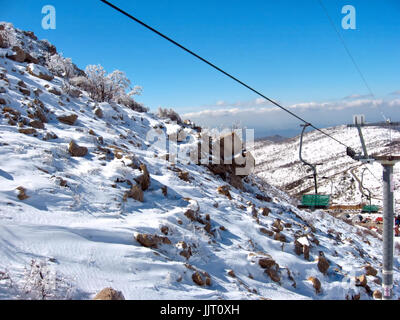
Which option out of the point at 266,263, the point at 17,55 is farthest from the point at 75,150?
the point at 17,55

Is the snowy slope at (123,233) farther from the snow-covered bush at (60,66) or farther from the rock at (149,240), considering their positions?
the snow-covered bush at (60,66)

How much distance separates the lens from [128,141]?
13211 millimetres

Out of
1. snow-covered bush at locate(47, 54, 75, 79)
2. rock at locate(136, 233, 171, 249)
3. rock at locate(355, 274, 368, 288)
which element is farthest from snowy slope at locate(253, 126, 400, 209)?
snow-covered bush at locate(47, 54, 75, 79)

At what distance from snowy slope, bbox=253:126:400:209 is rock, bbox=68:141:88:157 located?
65.8ft

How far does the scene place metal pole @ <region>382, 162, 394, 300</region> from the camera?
6.25m

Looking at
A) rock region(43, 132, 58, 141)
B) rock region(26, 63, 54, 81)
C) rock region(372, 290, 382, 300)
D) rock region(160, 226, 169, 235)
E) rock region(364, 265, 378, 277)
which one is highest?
rock region(26, 63, 54, 81)

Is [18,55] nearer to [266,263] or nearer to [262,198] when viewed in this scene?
[262,198]

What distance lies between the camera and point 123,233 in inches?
237

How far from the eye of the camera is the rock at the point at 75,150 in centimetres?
895

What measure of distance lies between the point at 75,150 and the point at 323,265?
9.23 metres

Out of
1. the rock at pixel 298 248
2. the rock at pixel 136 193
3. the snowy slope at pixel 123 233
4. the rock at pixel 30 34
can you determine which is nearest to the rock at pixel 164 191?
the snowy slope at pixel 123 233

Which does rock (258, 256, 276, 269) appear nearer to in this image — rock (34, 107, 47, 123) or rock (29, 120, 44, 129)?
rock (29, 120, 44, 129)

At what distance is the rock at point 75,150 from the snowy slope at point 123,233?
0.61 ft
